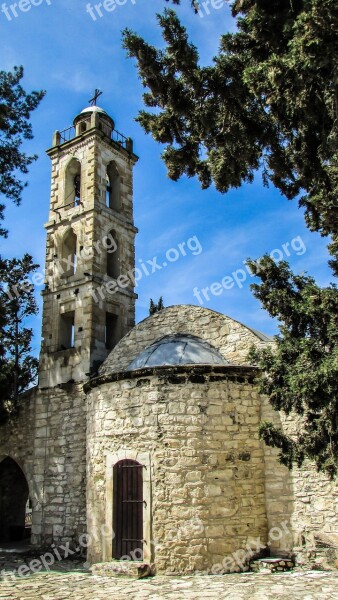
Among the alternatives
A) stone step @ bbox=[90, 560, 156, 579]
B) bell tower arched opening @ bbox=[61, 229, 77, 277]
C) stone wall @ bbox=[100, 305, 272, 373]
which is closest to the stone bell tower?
bell tower arched opening @ bbox=[61, 229, 77, 277]

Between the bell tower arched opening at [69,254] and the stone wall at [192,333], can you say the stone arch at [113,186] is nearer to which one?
the bell tower arched opening at [69,254]

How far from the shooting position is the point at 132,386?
9648mm

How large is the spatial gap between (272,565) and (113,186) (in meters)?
11.7

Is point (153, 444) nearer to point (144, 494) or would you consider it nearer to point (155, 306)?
point (144, 494)

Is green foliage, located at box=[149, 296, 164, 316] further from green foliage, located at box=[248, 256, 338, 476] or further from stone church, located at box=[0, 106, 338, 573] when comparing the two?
green foliage, located at box=[248, 256, 338, 476]

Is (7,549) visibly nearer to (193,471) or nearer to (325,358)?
(193,471)

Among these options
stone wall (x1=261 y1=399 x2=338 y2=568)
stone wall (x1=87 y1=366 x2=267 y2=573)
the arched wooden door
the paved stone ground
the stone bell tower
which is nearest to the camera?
the paved stone ground

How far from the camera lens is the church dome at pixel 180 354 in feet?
33.3

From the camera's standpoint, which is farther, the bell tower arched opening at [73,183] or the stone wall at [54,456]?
the bell tower arched opening at [73,183]

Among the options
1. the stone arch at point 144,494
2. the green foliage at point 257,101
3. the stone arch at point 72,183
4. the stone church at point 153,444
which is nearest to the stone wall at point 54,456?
the stone church at point 153,444

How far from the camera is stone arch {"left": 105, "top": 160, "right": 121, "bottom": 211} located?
15.6 metres

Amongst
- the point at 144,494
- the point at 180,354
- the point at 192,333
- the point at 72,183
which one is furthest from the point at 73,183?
the point at 144,494

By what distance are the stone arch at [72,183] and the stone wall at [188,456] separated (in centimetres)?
737

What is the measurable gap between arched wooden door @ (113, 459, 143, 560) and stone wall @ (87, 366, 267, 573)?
0.61 feet
